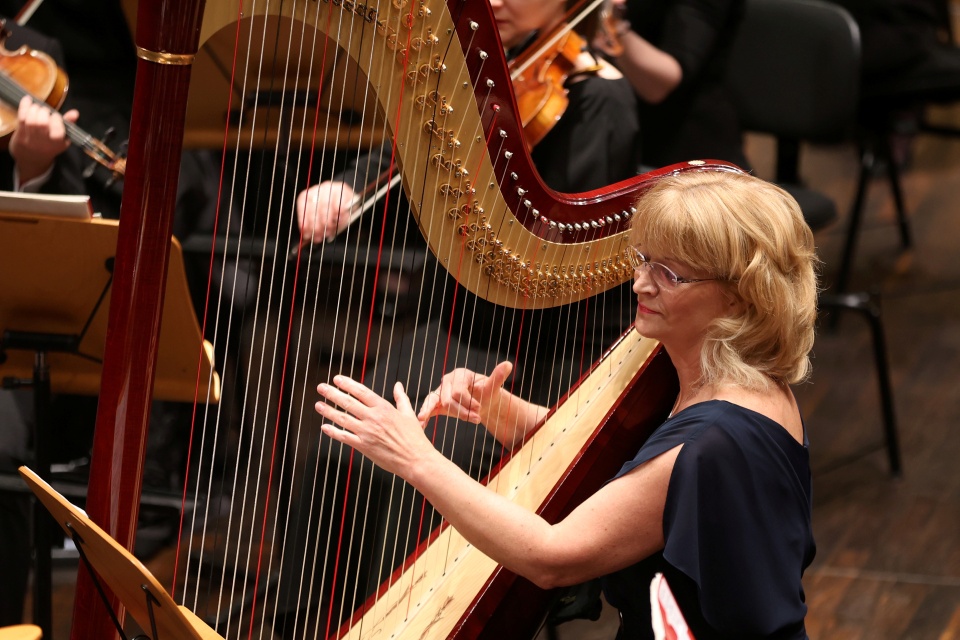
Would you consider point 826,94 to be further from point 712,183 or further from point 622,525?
point 622,525

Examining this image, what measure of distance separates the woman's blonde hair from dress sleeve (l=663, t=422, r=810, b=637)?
13cm

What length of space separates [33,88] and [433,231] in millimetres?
1169

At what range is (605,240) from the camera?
67.4 inches

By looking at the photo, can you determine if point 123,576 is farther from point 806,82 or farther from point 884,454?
point 884,454

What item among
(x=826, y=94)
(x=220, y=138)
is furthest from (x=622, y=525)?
(x=826, y=94)

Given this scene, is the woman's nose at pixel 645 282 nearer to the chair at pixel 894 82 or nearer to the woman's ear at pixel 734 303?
the woman's ear at pixel 734 303

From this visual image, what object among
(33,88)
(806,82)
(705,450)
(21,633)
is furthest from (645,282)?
(806,82)

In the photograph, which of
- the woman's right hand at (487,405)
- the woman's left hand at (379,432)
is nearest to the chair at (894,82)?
the woman's right hand at (487,405)

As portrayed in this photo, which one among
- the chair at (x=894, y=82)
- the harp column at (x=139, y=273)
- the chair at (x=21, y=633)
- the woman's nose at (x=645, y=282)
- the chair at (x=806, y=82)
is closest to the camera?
the harp column at (x=139, y=273)

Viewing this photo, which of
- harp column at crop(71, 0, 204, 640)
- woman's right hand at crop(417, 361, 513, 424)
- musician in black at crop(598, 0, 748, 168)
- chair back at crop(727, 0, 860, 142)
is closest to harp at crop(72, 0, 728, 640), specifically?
harp column at crop(71, 0, 204, 640)

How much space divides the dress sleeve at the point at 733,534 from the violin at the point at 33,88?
53.9 inches

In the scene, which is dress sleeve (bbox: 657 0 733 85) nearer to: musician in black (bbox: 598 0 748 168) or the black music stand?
musician in black (bbox: 598 0 748 168)

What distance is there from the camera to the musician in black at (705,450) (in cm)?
139

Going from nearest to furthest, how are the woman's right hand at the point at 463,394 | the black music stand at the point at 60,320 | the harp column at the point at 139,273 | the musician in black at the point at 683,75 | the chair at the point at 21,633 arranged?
the harp column at the point at 139,273 < the chair at the point at 21,633 < the woman's right hand at the point at 463,394 < the black music stand at the point at 60,320 < the musician in black at the point at 683,75
